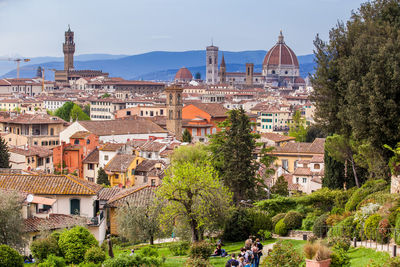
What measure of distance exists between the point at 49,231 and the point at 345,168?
1510 cm

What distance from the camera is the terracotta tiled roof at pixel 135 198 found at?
25.1 metres

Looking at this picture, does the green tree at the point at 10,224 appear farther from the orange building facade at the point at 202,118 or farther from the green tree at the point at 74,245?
the orange building facade at the point at 202,118

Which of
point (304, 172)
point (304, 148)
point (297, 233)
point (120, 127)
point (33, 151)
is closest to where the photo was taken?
point (297, 233)

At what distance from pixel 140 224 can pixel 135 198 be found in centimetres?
265

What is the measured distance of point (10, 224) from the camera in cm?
1878

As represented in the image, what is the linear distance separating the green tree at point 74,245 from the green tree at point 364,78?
9655 millimetres

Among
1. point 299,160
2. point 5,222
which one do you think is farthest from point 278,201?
point 299,160

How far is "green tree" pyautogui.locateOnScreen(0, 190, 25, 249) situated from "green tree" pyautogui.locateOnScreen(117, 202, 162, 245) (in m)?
4.77

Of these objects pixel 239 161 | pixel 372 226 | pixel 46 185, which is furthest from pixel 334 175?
pixel 372 226

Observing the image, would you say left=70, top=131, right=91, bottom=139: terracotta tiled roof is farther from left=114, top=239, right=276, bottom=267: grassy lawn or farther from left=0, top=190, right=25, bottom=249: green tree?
left=0, top=190, right=25, bottom=249: green tree

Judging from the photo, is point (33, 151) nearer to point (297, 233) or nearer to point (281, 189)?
point (281, 189)

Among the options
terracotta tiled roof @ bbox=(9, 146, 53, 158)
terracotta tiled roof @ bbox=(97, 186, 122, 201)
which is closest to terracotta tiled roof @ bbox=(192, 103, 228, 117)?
terracotta tiled roof @ bbox=(9, 146, 53, 158)

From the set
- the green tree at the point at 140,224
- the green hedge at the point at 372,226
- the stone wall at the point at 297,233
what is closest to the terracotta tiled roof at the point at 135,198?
the green tree at the point at 140,224

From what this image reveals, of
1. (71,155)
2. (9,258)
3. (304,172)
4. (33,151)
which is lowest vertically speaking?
(9,258)
